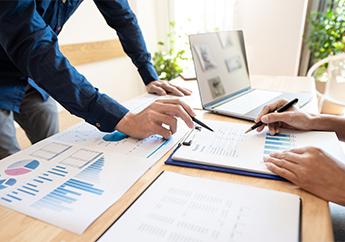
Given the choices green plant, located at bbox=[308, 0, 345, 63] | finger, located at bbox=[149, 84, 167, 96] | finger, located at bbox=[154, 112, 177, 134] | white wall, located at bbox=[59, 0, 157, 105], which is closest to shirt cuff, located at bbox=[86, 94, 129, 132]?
finger, located at bbox=[154, 112, 177, 134]

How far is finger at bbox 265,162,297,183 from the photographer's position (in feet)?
1.61

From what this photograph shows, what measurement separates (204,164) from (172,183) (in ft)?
0.31

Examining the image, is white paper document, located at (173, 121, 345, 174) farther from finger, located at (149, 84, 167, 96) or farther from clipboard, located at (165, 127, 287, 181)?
finger, located at (149, 84, 167, 96)

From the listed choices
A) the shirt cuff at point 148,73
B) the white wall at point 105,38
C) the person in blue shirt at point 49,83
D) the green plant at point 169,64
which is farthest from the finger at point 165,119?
the green plant at point 169,64

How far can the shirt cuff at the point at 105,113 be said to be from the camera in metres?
0.70

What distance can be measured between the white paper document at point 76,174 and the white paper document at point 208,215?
7 centimetres

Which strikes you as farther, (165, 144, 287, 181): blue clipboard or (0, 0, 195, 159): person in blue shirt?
(0, 0, 195, 159): person in blue shirt

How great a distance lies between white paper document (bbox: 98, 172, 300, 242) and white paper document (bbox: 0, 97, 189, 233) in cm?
7

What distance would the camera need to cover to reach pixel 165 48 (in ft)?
10.3

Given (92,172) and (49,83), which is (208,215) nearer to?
(92,172)

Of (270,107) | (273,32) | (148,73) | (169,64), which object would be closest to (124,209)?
(270,107)

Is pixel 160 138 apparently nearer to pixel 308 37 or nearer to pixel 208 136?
pixel 208 136

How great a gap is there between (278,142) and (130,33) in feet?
2.84

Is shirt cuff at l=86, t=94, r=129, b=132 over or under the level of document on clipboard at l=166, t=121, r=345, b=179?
over
